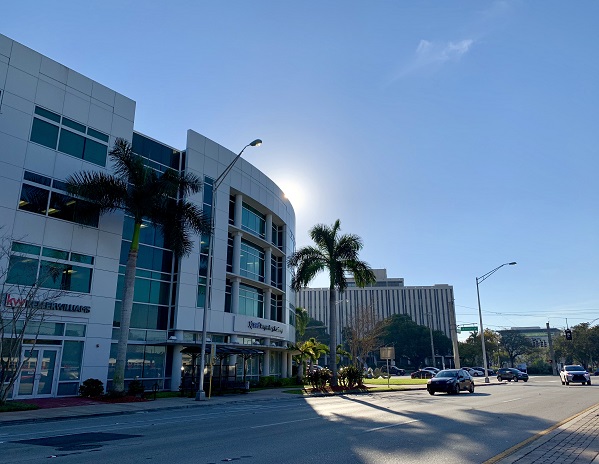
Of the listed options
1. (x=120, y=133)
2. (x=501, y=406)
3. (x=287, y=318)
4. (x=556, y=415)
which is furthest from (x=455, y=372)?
(x=120, y=133)

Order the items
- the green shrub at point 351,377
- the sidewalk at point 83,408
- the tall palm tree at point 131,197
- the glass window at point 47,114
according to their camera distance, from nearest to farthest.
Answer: the sidewalk at point 83,408
the tall palm tree at point 131,197
the glass window at point 47,114
the green shrub at point 351,377

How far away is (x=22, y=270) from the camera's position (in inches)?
932

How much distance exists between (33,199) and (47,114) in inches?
188

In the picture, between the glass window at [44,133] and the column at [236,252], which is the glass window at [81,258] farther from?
the column at [236,252]

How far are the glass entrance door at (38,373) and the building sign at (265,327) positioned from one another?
15.8 meters

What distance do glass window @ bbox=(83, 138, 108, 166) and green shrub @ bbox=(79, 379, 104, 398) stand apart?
39.8 feet

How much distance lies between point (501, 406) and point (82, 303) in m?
21.0

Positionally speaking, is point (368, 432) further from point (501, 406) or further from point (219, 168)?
point (219, 168)

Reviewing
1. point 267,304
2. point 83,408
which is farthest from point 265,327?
point 83,408

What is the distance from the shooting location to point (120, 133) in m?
29.5

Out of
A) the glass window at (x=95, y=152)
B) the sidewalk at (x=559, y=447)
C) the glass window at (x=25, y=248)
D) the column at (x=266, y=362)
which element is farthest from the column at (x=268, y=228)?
the sidewalk at (x=559, y=447)

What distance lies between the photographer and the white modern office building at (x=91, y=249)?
24000mm

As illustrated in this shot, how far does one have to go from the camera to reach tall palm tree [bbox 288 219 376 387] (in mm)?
35656

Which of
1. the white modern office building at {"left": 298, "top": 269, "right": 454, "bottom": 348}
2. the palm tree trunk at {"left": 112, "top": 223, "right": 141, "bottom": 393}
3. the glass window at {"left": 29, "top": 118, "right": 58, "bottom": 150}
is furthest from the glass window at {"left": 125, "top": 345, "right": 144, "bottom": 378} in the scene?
the white modern office building at {"left": 298, "top": 269, "right": 454, "bottom": 348}
